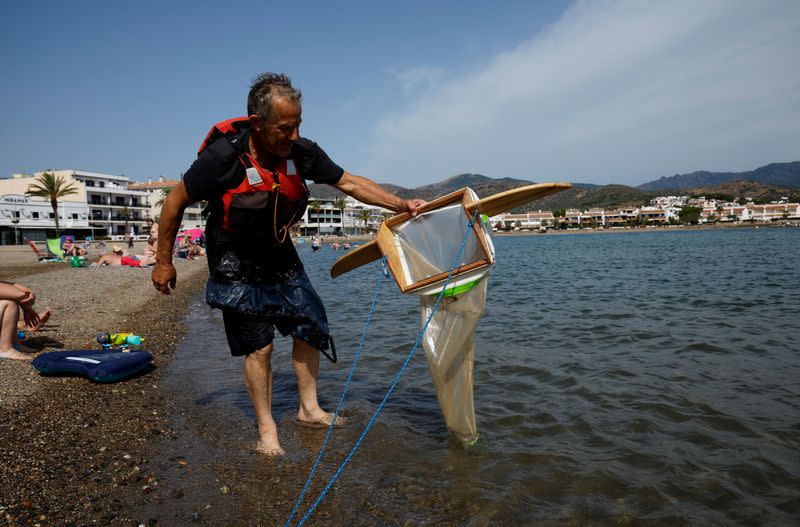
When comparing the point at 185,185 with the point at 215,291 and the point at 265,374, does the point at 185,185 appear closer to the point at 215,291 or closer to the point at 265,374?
the point at 215,291

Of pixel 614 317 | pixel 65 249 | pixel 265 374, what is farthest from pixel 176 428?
pixel 65 249

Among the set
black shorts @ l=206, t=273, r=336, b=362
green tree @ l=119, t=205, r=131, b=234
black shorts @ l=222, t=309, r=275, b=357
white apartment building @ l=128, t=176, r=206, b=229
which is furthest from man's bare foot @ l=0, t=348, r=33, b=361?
green tree @ l=119, t=205, r=131, b=234

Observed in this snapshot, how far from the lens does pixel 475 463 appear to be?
→ 142 inches

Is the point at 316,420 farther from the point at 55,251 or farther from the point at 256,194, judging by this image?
the point at 55,251

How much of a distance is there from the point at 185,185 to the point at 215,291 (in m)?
0.80

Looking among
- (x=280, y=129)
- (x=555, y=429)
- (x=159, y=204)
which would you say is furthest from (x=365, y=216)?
(x=280, y=129)

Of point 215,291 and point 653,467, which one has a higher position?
point 215,291

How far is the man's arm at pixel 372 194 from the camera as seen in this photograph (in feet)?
12.1

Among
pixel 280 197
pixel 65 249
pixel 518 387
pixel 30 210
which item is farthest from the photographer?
pixel 30 210

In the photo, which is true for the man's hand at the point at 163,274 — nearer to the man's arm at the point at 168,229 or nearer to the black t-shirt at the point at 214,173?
the man's arm at the point at 168,229

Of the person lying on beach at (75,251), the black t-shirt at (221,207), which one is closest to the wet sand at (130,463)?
the black t-shirt at (221,207)

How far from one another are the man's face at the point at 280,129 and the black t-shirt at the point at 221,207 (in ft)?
0.45

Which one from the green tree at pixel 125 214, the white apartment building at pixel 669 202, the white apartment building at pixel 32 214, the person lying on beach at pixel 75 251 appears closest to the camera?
the person lying on beach at pixel 75 251

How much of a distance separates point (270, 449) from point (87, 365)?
2622mm
